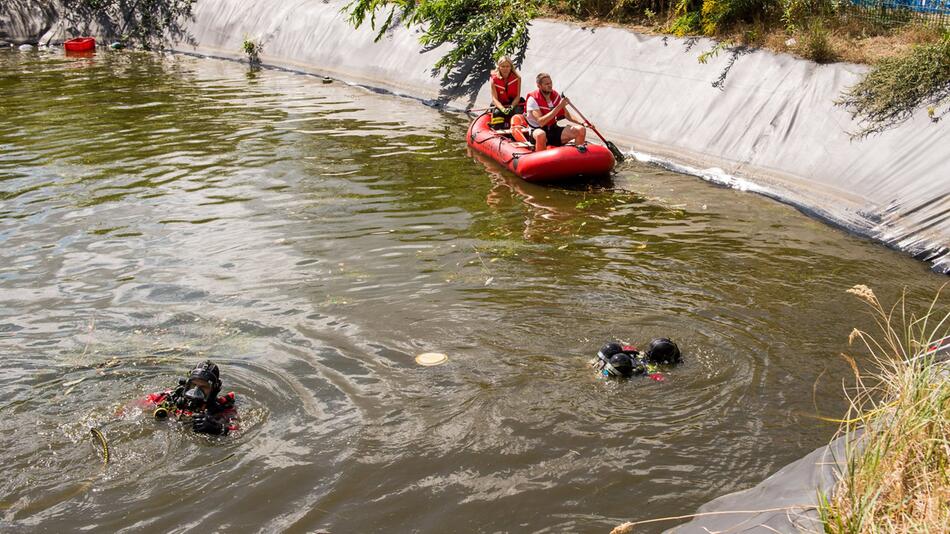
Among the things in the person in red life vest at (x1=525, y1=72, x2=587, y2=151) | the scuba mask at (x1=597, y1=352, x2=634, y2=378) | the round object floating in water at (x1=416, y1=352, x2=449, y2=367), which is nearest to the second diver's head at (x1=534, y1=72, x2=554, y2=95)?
the person in red life vest at (x1=525, y1=72, x2=587, y2=151)

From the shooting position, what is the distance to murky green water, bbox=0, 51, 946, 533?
605 centimetres

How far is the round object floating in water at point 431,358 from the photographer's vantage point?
7.69 m

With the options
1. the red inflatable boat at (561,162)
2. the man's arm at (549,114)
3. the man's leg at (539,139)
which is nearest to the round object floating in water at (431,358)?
the red inflatable boat at (561,162)

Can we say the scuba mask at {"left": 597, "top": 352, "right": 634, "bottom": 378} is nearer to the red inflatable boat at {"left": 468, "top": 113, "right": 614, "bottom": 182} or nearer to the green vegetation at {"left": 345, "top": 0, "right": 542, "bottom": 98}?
the red inflatable boat at {"left": 468, "top": 113, "right": 614, "bottom": 182}

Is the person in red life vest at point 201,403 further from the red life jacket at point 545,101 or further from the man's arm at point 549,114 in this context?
the red life jacket at point 545,101

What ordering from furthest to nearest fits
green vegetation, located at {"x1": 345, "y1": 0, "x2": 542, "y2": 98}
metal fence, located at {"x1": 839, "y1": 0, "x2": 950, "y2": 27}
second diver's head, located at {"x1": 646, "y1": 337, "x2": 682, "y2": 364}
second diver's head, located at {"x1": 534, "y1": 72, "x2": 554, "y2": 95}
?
1. green vegetation, located at {"x1": 345, "y1": 0, "x2": 542, "y2": 98}
2. metal fence, located at {"x1": 839, "y1": 0, "x2": 950, "y2": 27}
3. second diver's head, located at {"x1": 534, "y1": 72, "x2": 554, "y2": 95}
4. second diver's head, located at {"x1": 646, "y1": 337, "x2": 682, "y2": 364}

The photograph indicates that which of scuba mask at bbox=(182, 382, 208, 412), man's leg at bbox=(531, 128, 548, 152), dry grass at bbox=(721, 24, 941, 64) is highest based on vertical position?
dry grass at bbox=(721, 24, 941, 64)

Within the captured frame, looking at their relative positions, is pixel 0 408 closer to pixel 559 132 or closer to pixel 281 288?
pixel 281 288

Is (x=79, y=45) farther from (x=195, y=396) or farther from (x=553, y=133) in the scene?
(x=195, y=396)

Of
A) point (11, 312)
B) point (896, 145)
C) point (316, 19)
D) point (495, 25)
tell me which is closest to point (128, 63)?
point (316, 19)

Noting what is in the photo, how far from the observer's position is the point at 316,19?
79.2 ft

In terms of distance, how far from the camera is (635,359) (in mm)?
7328

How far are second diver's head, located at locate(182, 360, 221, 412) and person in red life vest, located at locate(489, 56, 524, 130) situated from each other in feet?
31.8

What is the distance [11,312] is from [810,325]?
7204 millimetres
